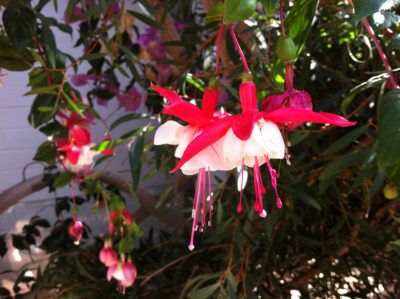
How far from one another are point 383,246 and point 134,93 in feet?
2.67

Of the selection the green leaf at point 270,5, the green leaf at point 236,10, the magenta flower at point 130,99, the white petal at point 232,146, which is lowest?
the magenta flower at point 130,99

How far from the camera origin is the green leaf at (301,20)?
340 mm

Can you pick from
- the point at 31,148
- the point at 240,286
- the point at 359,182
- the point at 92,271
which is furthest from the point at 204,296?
the point at 31,148

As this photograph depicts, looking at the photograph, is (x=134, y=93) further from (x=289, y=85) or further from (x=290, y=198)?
(x=289, y=85)

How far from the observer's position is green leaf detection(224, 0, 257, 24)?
25 centimetres

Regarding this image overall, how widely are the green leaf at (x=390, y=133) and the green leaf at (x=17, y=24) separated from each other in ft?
1.29

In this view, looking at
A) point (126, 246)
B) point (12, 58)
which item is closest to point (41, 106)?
point (12, 58)

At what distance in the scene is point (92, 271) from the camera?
1.10 meters

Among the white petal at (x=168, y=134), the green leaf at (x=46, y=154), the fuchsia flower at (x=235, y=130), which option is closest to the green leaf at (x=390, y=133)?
the fuchsia flower at (x=235, y=130)

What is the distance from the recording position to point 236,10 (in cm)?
25

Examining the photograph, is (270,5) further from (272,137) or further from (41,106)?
(41,106)

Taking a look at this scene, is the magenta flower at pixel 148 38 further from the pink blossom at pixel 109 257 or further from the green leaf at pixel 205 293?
the green leaf at pixel 205 293

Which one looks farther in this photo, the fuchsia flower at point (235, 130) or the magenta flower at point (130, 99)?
the magenta flower at point (130, 99)

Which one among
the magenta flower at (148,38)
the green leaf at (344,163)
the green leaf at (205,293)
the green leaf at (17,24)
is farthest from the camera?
the magenta flower at (148,38)
